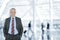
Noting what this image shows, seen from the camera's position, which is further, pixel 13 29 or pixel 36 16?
pixel 36 16

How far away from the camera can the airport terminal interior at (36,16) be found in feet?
13.6

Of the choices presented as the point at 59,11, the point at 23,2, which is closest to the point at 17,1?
the point at 23,2

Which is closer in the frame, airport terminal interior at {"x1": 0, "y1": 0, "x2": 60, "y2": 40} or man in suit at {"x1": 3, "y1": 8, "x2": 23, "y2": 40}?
man in suit at {"x1": 3, "y1": 8, "x2": 23, "y2": 40}

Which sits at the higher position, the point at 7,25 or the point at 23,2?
the point at 23,2

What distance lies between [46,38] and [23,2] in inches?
70.1

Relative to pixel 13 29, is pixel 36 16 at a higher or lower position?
higher

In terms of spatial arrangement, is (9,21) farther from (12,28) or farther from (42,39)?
(42,39)

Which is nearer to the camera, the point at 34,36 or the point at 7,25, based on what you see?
the point at 7,25

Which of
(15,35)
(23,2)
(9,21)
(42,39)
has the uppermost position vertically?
(23,2)

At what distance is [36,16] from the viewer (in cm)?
505

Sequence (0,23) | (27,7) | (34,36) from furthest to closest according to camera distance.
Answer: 1. (27,7)
2. (0,23)
3. (34,36)

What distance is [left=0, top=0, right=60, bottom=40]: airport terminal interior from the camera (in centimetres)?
415

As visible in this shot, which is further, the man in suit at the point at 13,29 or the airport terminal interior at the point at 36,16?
the airport terminal interior at the point at 36,16

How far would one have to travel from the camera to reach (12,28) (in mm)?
2654
